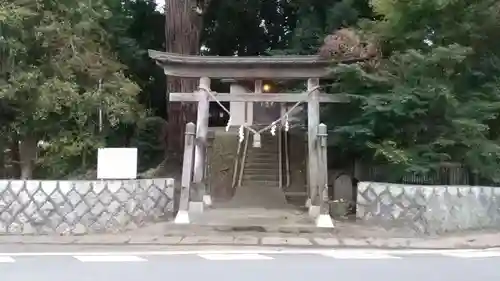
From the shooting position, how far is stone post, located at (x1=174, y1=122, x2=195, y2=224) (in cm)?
1152

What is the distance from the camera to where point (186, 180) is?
475 inches

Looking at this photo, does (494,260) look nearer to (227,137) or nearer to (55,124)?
(55,124)

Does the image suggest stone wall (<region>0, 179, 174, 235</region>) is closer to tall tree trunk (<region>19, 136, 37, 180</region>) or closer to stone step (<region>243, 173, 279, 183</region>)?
tall tree trunk (<region>19, 136, 37, 180</region>)

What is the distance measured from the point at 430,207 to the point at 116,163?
636 cm

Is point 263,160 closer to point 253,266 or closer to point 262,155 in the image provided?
point 262,155

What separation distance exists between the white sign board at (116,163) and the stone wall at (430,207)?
4.85 m

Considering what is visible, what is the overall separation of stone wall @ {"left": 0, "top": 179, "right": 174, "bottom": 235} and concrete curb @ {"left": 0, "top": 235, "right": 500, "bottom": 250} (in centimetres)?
40

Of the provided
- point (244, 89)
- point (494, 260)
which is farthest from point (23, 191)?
point (244, 89)

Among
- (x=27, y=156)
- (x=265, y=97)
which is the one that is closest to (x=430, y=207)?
(x=265, y=97)

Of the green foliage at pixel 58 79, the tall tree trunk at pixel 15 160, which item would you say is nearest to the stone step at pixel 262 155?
the green foliage at pixel 58 79

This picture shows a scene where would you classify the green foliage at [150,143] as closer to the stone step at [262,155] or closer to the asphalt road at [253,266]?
the stone step at [262,155]

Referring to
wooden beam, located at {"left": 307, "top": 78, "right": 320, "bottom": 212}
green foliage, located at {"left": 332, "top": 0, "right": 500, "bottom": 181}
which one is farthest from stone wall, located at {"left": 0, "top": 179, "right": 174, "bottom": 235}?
green foliage, located at {"left": 332, "top": 0, "right": 500, "bottom": 181}

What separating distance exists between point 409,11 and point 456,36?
1225 mm

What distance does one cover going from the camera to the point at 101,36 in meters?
15.8
